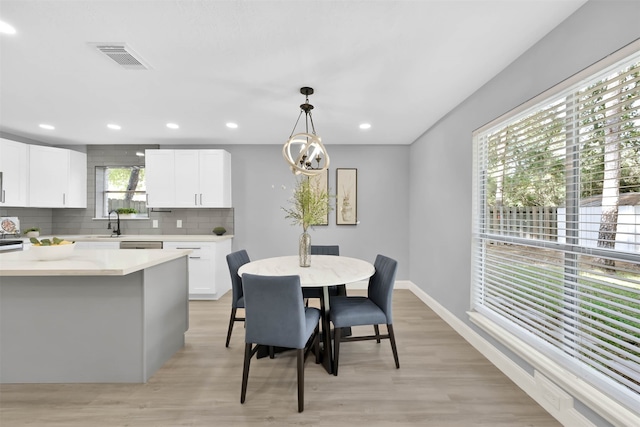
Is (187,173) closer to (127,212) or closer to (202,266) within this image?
(127,212)

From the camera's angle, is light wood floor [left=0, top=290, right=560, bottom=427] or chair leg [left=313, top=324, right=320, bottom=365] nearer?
light wood floor [left=0, top=290, right=560, bottom=427]

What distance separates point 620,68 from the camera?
1484mm

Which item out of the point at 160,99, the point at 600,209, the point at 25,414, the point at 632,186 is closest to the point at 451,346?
the point at 600,209

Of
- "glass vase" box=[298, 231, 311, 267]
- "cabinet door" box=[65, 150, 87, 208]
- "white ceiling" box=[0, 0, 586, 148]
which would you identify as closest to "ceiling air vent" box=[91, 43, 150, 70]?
"white ceiling" box=[0, 0, 586, 148]

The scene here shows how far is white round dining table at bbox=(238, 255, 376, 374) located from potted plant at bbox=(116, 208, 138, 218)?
3152mm

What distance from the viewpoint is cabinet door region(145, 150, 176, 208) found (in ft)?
14.7

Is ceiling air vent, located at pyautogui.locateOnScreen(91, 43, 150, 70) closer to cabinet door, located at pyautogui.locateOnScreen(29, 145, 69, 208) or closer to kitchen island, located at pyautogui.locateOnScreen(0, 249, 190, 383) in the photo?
kitchen island, located at pyautogui.locateOnScreen(0, 249, 190, 383)

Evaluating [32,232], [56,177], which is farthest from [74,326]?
[56,177]

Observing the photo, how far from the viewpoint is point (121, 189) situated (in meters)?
4.86

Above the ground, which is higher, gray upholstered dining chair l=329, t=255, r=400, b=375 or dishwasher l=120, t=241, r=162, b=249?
dishwasher l=120, t=241, r=162, b=249

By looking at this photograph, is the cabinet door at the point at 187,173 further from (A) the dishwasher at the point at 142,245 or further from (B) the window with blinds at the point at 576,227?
(B) the window with blinds at the point at 576,227

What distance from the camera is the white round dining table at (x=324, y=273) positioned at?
217cm

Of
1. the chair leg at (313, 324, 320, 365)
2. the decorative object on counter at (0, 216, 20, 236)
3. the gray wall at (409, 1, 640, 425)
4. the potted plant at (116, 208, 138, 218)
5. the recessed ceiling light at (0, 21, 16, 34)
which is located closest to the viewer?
the gray wall at (409, 1, 640, 425)

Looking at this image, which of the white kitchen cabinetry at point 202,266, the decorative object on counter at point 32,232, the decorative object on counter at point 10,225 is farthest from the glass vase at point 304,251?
the decorative object on counter at point 10,225
